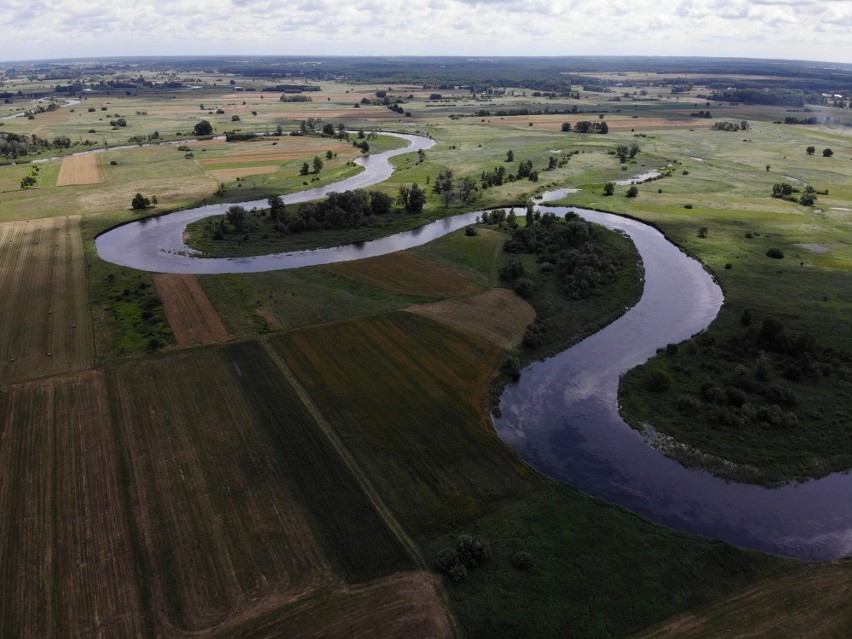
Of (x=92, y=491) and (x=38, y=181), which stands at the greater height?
(x=38, y=181)

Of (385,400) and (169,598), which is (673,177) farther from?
(169,598)

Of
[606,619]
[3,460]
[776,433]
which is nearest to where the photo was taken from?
[606,619]

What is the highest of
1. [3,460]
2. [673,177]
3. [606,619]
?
[673,177]

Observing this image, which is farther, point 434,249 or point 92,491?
point 434,249

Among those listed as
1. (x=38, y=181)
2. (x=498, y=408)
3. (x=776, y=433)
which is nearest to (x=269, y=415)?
(x=498, y=408)

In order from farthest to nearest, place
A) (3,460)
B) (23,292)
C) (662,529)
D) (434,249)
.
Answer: (434,249) → (23,292) → (3,460) → (662,529)

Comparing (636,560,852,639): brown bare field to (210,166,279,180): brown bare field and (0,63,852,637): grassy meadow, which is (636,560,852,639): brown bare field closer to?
(0,63,852,637): grassy meadow

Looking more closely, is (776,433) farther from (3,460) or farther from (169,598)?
(3,460)

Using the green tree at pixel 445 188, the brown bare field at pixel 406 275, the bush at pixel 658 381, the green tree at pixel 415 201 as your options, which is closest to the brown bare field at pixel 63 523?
the brown bare field at pixel 406 275
